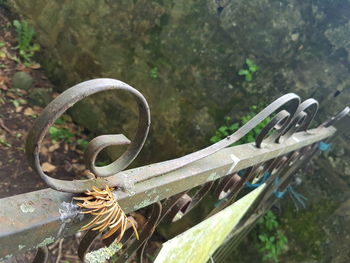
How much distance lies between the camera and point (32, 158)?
538mm

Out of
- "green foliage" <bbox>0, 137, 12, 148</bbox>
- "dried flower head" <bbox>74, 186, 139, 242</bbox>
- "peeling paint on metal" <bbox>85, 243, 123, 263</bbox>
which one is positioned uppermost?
"dried flower head" <bbox>74, 186, 139, 242</bbox>

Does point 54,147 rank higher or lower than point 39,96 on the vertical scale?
lower

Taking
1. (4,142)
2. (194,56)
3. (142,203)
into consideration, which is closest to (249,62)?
(194,56)

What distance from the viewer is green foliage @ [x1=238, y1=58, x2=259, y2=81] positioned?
2.76 m

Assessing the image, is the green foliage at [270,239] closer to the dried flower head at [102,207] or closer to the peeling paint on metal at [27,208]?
the dried flower head at [102,207]

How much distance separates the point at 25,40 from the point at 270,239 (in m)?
3.36

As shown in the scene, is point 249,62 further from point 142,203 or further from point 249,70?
point 142,203

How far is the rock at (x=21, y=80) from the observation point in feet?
11.1

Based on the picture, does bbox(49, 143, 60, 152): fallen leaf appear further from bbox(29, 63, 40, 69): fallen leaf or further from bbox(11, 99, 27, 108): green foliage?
bbox(29, 63, 40, 69): fallen leaf

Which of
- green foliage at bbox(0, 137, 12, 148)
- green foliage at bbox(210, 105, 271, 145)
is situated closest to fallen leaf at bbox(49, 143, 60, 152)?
green foliage at bbox(0, 137, 12, 148)

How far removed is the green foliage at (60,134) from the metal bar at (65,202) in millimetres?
2434

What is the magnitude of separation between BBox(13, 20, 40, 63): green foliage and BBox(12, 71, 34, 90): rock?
28 centimetres

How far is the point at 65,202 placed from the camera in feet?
2.12

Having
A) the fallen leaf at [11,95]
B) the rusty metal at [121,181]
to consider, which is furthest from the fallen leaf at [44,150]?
the rusty metal at [121,181]
